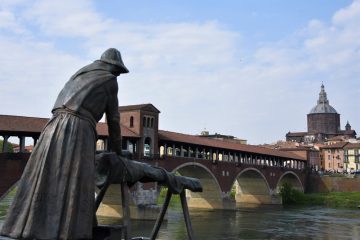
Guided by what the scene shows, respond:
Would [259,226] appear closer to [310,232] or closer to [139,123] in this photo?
[310,232]

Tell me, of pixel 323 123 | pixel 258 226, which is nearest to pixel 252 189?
pixel 258 226

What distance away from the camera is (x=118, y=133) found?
4.11 meters

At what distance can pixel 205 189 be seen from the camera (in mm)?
36344

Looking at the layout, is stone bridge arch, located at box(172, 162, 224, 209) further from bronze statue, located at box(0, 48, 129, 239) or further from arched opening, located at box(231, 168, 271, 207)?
bronze statue, located at box(0, 48, 129, 239)

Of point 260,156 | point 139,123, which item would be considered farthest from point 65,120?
point 260,156

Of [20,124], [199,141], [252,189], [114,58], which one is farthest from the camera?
[252,189]

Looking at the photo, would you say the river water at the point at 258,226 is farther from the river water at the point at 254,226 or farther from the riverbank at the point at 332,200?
the riverbank at the point at 332,200

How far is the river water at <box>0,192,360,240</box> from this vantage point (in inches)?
854

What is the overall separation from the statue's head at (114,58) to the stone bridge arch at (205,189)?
1109 inches

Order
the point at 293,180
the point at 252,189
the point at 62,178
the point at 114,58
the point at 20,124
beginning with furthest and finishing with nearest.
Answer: the point at 293,180
the point at 252,189
the point at 20,124
the point at 114,58
the point at 62,178

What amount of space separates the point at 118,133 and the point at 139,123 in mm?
23528

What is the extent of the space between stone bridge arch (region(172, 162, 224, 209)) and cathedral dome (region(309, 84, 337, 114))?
2992 inches

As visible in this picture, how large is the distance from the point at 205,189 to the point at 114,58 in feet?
108

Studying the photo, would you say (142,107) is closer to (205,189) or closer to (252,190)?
(205,189)
